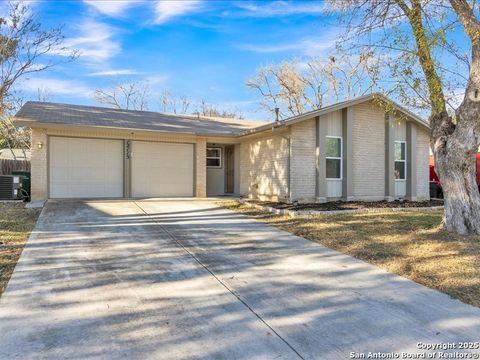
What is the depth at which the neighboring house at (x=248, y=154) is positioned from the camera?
42.7 ft

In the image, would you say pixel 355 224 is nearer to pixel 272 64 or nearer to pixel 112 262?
pixel 112 262

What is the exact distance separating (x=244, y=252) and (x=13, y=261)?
3519 mm

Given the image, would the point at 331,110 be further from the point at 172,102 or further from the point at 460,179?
the point at 172,102

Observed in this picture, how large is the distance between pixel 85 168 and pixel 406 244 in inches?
418

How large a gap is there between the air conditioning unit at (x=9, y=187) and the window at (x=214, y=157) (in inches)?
286

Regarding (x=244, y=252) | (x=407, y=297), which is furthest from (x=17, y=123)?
(x=407, y=297)

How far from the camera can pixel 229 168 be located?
57.3 ft

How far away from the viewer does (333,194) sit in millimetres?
13797

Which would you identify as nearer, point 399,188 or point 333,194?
point 333,194

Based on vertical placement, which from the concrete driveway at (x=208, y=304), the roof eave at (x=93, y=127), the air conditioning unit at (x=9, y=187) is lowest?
the concrete driveway at (x=208, y=304)

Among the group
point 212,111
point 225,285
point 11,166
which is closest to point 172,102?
point 212,111

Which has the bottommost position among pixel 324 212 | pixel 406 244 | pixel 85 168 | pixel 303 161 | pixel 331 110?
pixel 406 244

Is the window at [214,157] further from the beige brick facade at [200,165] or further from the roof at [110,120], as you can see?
the beige brick facade at [200,165]

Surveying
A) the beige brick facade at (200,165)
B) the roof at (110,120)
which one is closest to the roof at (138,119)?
the roof at (110,120)
